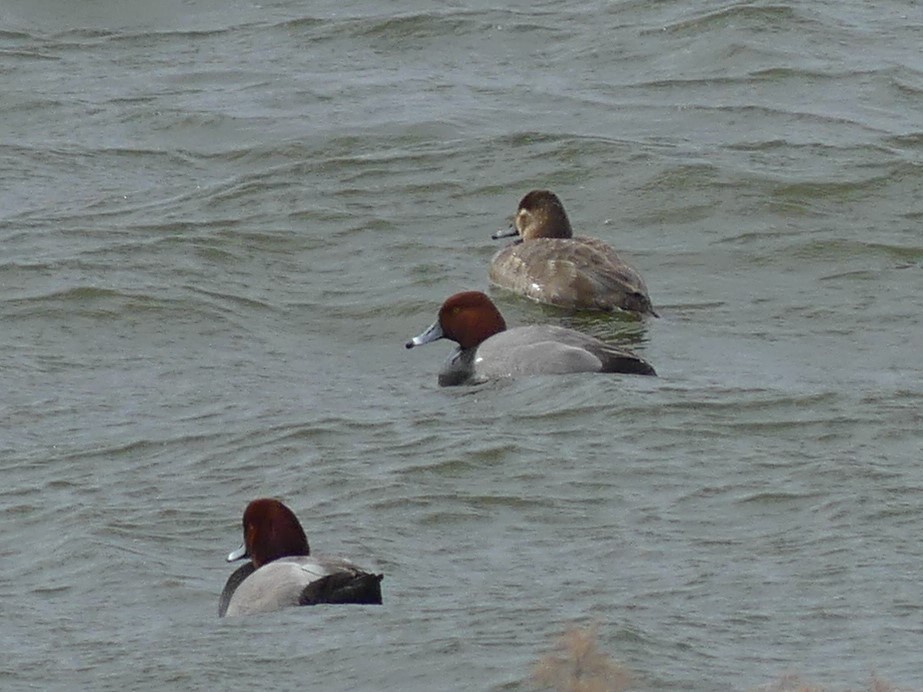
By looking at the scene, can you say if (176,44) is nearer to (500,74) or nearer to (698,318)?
(500,74)

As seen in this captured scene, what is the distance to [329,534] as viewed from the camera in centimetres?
1042

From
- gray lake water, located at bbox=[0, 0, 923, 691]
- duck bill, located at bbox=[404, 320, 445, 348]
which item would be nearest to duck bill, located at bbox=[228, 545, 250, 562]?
gray lake water, located at bbox=[0, 0, 923, 691]

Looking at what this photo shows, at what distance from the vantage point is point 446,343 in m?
14.3

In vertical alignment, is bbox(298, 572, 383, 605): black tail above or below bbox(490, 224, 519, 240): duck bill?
above

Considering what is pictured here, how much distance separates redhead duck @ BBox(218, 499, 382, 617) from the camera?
9.09 metres

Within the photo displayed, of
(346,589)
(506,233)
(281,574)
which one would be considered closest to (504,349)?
(506,233)

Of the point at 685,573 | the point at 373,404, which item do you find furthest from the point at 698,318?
the point at 685,573

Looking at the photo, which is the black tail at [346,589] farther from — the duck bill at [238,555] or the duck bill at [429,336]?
the duck bill at [429,336]

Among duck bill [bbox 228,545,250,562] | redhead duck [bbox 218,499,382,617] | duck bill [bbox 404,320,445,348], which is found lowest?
duck bill [bbox 404,320,445,348]

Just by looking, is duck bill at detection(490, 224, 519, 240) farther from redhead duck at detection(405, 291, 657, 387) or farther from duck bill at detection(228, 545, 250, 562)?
duck bill at detection(228, 545, 250, 562)

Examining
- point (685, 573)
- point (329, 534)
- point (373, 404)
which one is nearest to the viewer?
point (685, 573)

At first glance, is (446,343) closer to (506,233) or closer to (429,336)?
(429,336)

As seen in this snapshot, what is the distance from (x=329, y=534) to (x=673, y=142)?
8274mm

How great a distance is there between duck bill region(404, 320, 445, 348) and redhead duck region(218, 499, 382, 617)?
3638 mm
